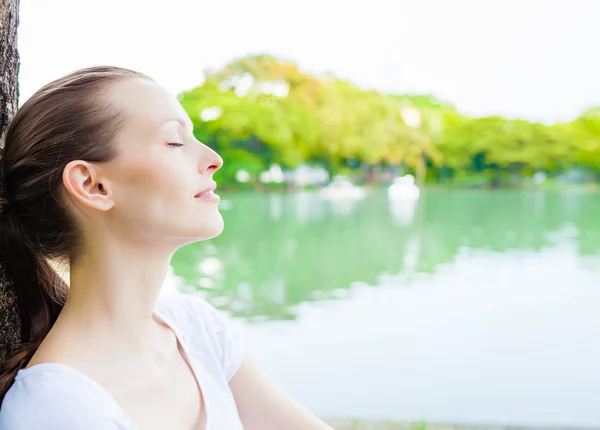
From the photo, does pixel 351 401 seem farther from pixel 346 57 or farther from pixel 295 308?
pixel 346 57

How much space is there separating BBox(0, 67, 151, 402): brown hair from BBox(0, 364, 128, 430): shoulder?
0.04m

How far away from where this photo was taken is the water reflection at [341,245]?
6305 millimetres

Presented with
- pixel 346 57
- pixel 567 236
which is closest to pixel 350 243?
pixel 567 236

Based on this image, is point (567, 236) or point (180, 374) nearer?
point (180, 374)

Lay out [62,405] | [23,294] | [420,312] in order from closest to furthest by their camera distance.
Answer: [62,405] → [23,294] → [420,312]

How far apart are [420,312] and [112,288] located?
5097mm

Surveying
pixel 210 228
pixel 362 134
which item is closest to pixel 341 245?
pixel 210 228

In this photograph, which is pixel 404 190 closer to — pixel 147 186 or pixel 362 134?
pixel 362 134

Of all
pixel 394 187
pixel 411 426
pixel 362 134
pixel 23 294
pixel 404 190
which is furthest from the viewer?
pixel 394 187

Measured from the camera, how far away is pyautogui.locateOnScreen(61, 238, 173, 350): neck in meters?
0.55

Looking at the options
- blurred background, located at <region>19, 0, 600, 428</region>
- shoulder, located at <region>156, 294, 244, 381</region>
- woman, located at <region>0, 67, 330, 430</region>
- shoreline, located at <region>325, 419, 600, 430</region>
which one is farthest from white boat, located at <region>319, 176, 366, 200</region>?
woman, located at <region>0, 67, 330, 430</region>

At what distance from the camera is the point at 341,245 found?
27.5 ft

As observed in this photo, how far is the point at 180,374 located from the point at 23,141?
24 centimetres

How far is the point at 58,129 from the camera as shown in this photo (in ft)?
1.77
